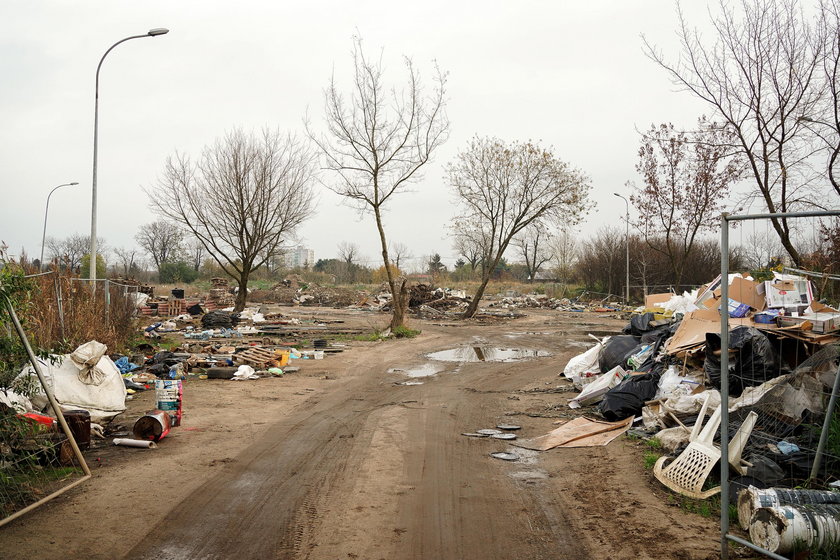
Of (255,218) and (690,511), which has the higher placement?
(255,218)

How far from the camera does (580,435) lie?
8.15 metres

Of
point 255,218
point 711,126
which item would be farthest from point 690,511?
point 255,218

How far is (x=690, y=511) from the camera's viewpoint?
5.35 metres

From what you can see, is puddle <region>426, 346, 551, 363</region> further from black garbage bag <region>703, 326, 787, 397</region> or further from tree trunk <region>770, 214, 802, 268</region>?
black garbage bag <region>703, 326, 787, 397</region>

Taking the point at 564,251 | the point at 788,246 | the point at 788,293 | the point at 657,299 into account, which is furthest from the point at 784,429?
the point at 564,251

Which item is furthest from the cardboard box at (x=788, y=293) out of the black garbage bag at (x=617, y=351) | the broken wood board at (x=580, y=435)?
the broken wood board at (x=580, y=435)

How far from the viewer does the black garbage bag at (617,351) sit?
11.2 m

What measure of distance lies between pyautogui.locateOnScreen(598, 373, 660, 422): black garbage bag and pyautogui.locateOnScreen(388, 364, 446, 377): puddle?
6016mm

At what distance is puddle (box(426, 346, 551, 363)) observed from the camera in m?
17.5

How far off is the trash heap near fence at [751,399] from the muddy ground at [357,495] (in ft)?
1.71

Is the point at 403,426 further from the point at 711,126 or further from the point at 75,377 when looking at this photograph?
the point at 711,126

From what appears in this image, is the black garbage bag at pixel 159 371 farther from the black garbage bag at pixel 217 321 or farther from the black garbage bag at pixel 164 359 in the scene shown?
the black garbage bag at pixel 217 321

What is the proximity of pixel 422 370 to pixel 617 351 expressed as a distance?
5396 millimetres

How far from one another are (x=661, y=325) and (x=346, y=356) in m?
9.11
